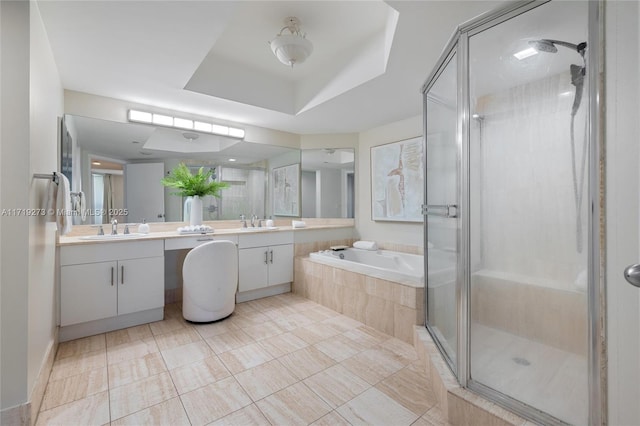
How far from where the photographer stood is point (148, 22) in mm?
1602

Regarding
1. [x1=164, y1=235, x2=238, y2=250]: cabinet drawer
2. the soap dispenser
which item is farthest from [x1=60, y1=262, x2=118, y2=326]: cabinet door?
the soap dispenser

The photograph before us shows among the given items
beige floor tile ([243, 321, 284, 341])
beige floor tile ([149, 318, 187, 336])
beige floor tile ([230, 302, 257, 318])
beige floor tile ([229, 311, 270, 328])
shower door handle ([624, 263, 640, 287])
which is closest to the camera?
shower door handle ([624, 263, 640, 287])

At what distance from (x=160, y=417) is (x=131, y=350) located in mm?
882

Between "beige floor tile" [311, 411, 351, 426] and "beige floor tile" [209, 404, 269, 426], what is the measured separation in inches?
10.2

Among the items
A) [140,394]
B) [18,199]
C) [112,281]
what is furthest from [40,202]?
[140,394]

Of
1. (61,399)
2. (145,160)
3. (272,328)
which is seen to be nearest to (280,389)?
(272,328)

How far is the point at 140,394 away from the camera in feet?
4.97

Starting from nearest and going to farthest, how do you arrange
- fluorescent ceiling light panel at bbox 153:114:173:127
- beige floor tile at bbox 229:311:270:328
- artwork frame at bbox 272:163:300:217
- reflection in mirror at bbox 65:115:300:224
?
beige floor tile at bbox 229:311:270:328
reflection in mirror at bbox 65:115:300:224
fluorescent ceiling light panel at bbox 153:114:173:127
artwork frame at bbox 272:163:300:217

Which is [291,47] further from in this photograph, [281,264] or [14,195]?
[281,264]

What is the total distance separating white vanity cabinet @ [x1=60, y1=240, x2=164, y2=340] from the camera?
2088mm

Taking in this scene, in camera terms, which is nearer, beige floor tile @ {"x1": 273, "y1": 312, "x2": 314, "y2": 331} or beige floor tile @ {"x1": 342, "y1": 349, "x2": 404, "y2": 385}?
beige floor tile @ {"x1": 342, "y1": 349, "x2": 404, "y2": 385}

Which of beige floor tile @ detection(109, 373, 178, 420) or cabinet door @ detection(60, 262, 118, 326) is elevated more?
cabinet door @ detection(60, 262, 118, 326)

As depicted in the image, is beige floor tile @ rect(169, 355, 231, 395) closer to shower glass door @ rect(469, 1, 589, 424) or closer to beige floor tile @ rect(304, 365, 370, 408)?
beige floor tile @ rect(304, 365, 370, 408)

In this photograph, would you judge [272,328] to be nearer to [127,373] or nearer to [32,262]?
[127,373]
